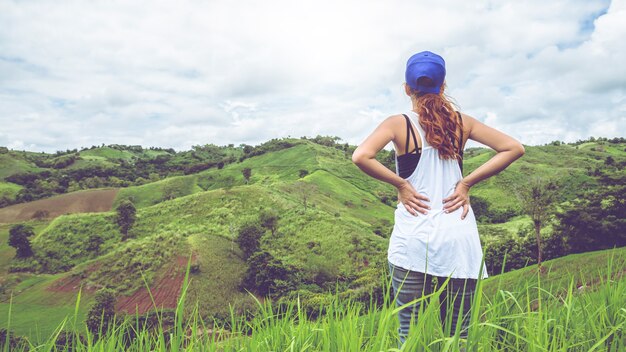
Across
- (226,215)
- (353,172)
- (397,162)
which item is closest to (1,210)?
(226,215)

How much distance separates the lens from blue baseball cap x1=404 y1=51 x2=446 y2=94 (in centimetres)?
322

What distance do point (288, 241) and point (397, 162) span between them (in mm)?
67943

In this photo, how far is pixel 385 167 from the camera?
305 cm

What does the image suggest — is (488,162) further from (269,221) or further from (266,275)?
(269,221)

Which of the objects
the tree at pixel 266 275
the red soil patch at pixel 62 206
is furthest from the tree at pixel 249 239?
the red soil patch at pixel 62 206

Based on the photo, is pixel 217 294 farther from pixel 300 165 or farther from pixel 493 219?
pixel 300 165

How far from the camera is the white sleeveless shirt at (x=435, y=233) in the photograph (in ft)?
9.51

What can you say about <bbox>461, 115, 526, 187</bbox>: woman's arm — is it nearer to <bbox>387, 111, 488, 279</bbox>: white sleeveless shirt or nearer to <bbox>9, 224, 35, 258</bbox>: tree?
<bbox>387, 111, 488, 279</bbox>: white sleeveless shirt

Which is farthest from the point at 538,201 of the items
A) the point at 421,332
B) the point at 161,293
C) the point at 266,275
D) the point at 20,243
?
the point at 20,243

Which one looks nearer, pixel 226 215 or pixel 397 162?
pixel 397 162

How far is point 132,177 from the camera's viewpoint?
152500 mm

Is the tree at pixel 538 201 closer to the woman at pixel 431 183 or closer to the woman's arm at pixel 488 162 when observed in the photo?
the woman's arm at pixel 488 162

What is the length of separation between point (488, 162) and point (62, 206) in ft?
378

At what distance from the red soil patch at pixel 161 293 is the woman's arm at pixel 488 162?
1929 inches
